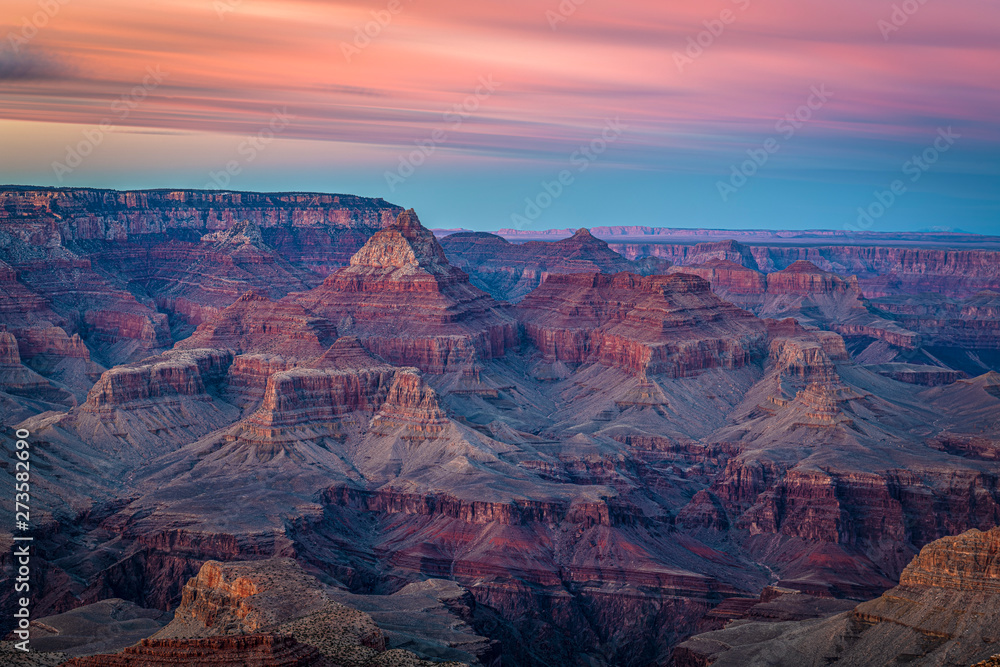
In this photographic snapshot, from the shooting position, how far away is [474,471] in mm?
122562

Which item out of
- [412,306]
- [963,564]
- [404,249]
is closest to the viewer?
[963,564]

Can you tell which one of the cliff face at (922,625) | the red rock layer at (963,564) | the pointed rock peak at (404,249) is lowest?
the cliff face at (922,625)

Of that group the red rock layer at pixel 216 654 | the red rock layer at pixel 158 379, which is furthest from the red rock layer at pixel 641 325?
the red rock layer at pixel 216 654

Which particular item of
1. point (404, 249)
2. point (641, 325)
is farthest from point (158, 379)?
point (641, 325)

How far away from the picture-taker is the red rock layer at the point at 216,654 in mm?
56531

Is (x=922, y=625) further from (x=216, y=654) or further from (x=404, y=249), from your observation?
(x=404, y=249)

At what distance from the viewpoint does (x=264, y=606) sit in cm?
7012

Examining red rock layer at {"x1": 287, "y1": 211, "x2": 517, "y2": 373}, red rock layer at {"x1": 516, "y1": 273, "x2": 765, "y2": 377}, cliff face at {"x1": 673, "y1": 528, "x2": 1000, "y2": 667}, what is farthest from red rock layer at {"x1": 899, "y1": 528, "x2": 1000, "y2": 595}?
red rock layer at {"x1": 287, "y1": 211, "x2": 517, "y2": 373}

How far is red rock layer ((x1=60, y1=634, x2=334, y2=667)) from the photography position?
56.5 meters

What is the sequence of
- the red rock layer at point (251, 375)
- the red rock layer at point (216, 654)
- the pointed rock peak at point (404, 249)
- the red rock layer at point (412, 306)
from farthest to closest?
the pointed rock peak at point (404, 249)
the red rock layer at point (412, 306)
the red rock layer at point (251, 375)
the red rock layer at point (216, 654)

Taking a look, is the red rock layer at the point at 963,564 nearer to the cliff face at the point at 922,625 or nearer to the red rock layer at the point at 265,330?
the cliff face at the point at 922,625

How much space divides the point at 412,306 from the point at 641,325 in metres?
30.9

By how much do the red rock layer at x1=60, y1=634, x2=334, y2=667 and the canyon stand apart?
0.53ft

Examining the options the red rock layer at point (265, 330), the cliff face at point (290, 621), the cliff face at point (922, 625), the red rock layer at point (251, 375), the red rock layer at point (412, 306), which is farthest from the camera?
the red rock layer at point (412, 306)
